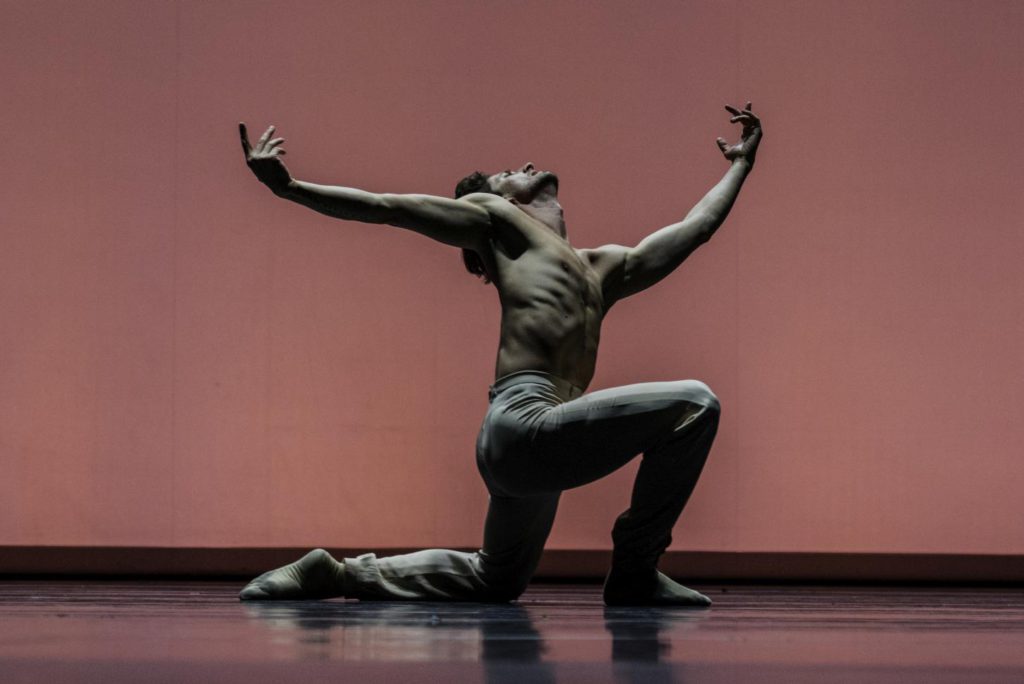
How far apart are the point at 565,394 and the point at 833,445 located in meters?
1.98

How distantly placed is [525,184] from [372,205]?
1.57 feet

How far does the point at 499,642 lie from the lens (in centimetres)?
172

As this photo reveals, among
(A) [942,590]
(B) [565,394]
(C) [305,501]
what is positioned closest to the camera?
(B) [565,394]

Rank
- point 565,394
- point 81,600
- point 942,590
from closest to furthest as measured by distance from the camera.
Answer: point 565,394, point 81,600, point 942,590

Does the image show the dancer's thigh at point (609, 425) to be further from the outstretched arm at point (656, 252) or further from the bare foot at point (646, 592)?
the outstretched arm at point (656, 252)

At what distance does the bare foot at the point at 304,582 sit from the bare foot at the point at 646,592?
573 millimetres

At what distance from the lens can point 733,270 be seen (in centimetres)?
434

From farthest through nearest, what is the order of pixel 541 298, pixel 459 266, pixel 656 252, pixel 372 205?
pixel 459 266 → pixel 656 252 → pixel 541 298 → pixel 372 205

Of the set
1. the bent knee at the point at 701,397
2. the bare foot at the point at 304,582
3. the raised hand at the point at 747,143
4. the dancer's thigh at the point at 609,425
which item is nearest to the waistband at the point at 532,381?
the dancer's thigh at the point at 609,425

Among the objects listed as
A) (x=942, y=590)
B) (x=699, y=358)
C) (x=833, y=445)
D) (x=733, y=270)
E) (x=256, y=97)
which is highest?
(x=256, y=97)

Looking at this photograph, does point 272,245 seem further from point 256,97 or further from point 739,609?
point 739,609

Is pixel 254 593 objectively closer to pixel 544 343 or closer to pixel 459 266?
pixel 544 343

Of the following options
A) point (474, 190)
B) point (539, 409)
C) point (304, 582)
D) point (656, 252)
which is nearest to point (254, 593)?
point (304, 582)

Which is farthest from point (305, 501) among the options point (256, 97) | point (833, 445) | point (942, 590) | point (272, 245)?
point (942, 590)
